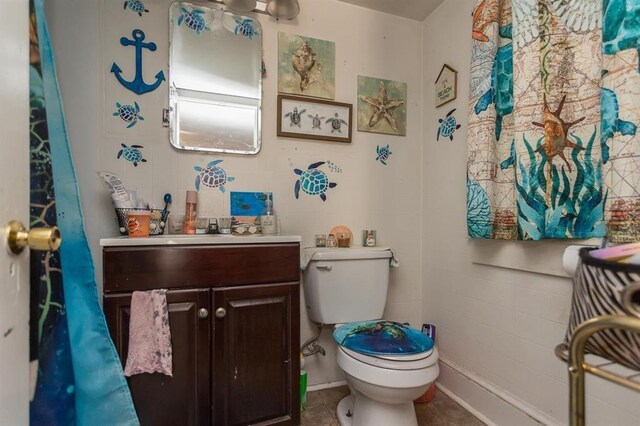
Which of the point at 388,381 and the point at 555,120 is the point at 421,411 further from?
the point at 555,120

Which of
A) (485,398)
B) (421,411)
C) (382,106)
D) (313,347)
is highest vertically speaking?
(382,106)

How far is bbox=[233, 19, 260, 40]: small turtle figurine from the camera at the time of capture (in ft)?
4.98

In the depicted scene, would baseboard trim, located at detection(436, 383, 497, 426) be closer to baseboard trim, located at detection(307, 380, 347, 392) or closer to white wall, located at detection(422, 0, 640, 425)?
white wall, located at detection(422, 0, 640, 425)

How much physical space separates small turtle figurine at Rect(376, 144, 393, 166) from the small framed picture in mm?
365

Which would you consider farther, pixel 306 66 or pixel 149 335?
pixel 306 66

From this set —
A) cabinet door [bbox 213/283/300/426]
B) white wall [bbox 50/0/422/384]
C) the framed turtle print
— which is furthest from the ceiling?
cabinet door [bbox 213/283/300/426]

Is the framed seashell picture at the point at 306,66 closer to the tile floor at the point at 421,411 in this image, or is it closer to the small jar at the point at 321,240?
the small jar at the point at 321,240

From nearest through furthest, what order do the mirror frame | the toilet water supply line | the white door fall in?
the white door, the mirror frame, the toilet water supply line

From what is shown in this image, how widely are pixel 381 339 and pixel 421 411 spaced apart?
0.57m

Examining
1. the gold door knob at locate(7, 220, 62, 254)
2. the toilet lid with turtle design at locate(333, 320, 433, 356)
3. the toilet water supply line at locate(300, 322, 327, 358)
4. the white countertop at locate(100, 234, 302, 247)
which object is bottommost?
the toilet water supply line at locate(300, 322, 327, 358)

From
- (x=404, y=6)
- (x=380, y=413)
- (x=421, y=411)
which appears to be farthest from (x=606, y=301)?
(x=404, y=6)

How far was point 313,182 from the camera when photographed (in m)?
1.64

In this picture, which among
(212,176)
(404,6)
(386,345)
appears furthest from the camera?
(404,6)

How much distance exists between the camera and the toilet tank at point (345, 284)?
4.66 ft
